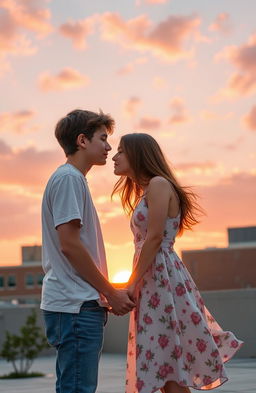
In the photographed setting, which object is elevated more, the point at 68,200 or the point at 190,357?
the point at 68,200

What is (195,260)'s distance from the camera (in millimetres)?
90438

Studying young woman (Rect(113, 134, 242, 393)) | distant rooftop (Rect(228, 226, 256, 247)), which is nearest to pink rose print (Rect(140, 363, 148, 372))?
young woman (Rect(113, 134, 242, 393))

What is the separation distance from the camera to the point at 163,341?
16.3 feet

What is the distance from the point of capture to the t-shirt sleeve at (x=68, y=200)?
4.34 m

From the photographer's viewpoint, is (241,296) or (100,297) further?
(241,296)

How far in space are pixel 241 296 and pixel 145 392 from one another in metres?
11.6

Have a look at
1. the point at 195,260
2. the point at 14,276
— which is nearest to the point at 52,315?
the point at 195,260

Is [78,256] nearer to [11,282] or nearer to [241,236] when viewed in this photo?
[241,236]

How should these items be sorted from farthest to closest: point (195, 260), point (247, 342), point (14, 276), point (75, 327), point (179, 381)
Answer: point (14, 276), point (195, 260), point (247, 342), point (179, 381), point (75, 327)

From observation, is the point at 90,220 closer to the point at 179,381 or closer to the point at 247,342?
the point at 179,381

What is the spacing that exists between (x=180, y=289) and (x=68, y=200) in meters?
0.95

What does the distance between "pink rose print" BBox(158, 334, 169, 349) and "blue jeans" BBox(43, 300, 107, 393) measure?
63cm

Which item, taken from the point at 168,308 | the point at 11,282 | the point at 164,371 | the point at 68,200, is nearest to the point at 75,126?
the point at 68,200

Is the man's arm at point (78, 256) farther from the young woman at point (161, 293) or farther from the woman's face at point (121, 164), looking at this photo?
the woman's face at point (121, 164)
